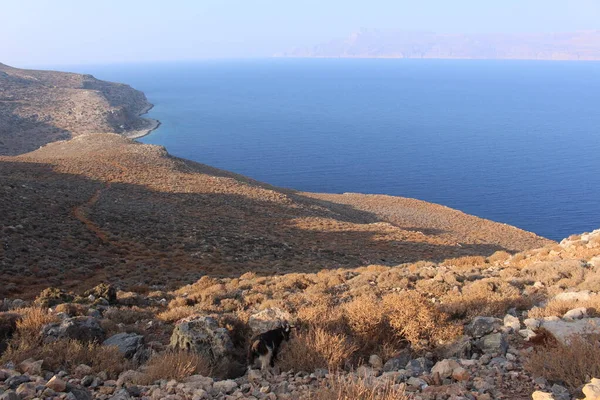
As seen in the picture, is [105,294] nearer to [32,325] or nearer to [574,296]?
[32,325]

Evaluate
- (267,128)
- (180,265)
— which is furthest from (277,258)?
(267,128)

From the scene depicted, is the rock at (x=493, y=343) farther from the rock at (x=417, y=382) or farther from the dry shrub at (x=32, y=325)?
the dry shrub at (x=32, y=325)

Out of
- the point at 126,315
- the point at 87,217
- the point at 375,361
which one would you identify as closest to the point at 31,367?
the point at 126,315

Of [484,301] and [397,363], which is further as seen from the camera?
[484,301]

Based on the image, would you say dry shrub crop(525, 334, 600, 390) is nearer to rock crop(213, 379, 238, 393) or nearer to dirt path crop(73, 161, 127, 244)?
rock crop(213, 379, 238, 393)

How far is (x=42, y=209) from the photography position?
83.2ft

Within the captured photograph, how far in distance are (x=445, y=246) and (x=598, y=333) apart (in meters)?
28.1

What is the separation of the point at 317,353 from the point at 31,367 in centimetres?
383

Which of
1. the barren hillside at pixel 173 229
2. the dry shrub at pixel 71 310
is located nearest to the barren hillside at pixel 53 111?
the barren hillside at pixel 173 229

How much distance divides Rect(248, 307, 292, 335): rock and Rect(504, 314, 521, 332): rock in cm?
371

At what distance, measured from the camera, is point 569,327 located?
22.1 feet

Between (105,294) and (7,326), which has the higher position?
(7,326)

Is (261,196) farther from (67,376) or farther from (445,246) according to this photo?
(67,376)

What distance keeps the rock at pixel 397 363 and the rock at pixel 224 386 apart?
2.14 meters
